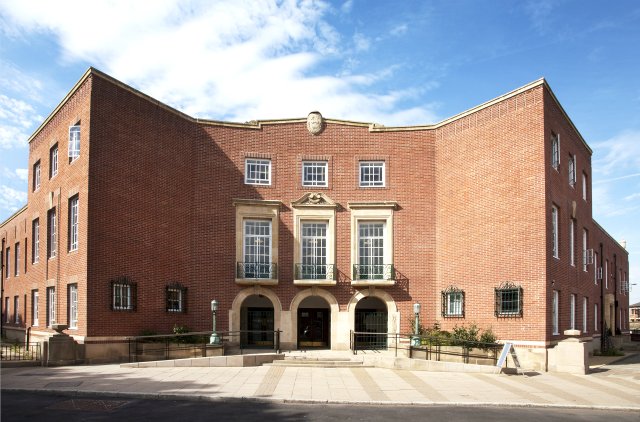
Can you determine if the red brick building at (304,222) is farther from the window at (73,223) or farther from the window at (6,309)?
the window at (6,309)

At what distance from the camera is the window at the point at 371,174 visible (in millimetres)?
26000

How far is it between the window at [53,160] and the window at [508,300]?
60.9 feet

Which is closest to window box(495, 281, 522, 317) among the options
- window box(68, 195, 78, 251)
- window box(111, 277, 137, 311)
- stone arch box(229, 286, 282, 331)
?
stone arch box(229, 286, 282, 331)

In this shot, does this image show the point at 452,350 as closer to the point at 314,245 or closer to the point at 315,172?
the point at 314,245

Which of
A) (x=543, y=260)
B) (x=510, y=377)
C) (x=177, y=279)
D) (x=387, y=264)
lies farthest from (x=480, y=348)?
(x=177, y=279)

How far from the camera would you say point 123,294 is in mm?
21219

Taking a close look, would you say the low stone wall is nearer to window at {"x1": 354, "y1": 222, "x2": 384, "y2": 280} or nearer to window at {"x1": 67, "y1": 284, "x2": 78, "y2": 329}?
window at {"x1": 67, "y1": 284, "x2": 78, "y2": 329}

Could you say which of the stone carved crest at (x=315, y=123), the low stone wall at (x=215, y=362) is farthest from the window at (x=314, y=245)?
the low stone wall at (x=215, y=362)

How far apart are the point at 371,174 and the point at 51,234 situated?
13.8m

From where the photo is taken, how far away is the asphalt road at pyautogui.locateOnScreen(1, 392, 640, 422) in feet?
38.4

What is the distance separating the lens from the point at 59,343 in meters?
19.3

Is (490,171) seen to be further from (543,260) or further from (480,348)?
(480,348)

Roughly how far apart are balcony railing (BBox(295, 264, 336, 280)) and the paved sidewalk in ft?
18.4

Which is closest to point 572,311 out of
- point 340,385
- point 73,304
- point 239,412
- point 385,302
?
point 385,302
